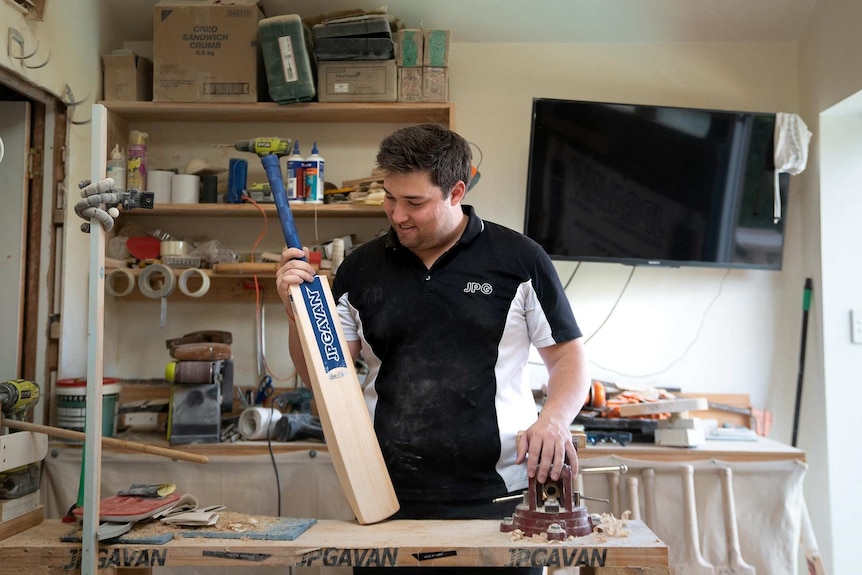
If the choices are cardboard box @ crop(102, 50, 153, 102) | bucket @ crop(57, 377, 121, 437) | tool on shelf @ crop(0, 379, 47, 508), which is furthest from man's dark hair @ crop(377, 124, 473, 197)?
cardboard box @ crop(102, 50, 153, 102)

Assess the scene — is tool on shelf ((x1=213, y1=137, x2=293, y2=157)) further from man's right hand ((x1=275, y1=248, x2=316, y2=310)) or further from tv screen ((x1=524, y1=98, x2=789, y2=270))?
man's right hand ((x1=275, y1=248, x2=316, y2=310))

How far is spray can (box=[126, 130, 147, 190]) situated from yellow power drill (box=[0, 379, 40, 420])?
53.3 inches

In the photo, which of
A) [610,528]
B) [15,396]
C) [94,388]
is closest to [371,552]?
[610,528]

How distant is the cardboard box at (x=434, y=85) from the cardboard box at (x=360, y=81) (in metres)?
0.12

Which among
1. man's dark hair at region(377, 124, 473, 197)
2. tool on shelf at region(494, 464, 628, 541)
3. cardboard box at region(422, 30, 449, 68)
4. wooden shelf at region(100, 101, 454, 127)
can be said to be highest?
cardboard box at region(422, 30, 449, 68)

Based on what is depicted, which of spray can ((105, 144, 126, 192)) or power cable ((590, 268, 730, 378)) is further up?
spray can ((105, 144, 126, 192))

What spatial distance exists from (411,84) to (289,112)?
0.52 m

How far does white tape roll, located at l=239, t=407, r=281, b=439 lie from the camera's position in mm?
2996

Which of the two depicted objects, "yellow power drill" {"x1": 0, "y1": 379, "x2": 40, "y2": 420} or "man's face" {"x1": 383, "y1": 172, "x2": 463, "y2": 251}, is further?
"yellow power drill" {"x1": 0, "y1": 379, "x2": 40, "y2": 420}

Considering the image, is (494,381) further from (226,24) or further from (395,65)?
(226,24)

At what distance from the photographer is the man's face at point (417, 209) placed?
185cm

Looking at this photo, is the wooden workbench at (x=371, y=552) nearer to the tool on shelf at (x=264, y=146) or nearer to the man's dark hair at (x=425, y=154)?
the man's dark hair at (x=425, y=154)

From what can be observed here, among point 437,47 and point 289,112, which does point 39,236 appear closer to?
point 289,112

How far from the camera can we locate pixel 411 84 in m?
3.30
